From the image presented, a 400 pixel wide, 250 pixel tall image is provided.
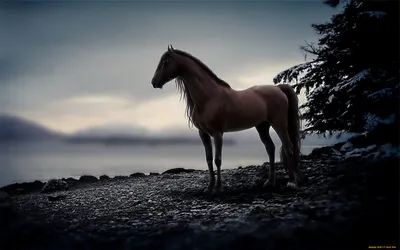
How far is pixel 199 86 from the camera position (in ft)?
17.7

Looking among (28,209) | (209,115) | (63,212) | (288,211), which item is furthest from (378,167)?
(28,209)

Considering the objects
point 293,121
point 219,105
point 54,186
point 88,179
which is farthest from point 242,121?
point 88,179

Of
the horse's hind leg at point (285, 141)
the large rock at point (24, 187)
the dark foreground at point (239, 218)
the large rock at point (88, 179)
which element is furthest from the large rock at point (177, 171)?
the horse's hind leg at point (285, 141)

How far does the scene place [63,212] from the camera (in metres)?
5.35

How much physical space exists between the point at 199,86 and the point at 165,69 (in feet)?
1.90

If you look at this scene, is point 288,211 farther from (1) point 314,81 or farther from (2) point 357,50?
(1) point 314,81

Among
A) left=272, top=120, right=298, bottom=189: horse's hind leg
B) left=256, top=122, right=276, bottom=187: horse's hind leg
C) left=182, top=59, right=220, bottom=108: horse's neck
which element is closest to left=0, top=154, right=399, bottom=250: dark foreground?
left=272, top=120, right=298, bottom=189: horse's hind leg

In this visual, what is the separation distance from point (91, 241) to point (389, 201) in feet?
10.7

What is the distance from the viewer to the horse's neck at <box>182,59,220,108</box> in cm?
537

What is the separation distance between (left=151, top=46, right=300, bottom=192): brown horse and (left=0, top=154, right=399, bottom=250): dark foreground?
0.61 metres

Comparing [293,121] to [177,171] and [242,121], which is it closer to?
[242,121]

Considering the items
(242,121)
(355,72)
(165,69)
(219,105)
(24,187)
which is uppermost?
(355,72)

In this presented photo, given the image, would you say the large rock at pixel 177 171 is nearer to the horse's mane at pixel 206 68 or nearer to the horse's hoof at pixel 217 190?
the horse's hoof at pixel 217 190

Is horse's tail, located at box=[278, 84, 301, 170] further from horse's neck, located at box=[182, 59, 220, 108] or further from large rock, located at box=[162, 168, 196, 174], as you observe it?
large rock, located at box=[162, 168, 196, 174]
